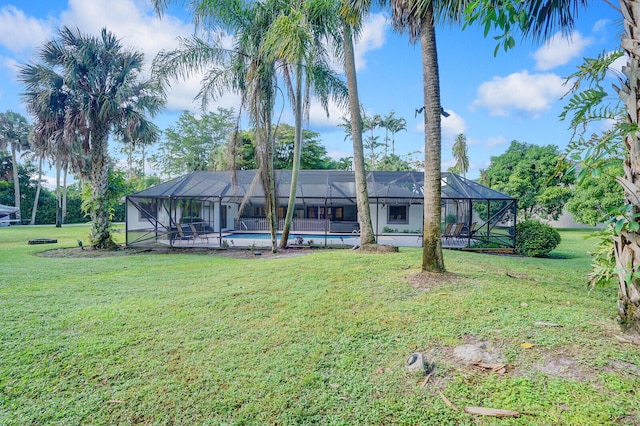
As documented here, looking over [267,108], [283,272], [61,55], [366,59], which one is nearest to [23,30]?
[61,55]

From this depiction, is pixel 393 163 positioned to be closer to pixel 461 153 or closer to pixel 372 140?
pixel 372 140

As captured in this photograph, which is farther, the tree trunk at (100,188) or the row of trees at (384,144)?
the row of trees at (384,144)

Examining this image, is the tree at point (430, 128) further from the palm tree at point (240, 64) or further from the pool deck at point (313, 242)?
the pool deck at point (313, 242)

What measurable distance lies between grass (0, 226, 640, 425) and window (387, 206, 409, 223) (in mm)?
14433

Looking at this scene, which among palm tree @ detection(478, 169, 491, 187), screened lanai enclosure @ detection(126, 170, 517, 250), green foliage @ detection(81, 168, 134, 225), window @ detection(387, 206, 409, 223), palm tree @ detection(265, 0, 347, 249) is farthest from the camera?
palm tree @ detection(478, 169, 491, 187)

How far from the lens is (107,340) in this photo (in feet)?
11.6

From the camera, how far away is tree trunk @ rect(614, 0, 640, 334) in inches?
103

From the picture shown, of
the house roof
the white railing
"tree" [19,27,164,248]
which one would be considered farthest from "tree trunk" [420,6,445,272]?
the white railing

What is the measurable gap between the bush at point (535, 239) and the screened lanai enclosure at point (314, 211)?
41cm

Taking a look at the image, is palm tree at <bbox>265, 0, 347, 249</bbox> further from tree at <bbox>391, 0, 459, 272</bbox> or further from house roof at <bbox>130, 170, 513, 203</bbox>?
house roof at <bbox>130, 170, 513, 203</bbox>

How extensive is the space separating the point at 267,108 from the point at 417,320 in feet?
26.3

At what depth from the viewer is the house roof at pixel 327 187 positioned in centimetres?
1333

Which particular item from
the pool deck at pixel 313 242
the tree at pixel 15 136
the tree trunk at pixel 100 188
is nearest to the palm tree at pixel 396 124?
the pool deck at pixel 313 242

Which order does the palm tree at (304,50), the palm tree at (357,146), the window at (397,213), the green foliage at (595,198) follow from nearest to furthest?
Answer: 1. the palm tree at (304,50)
2. the palm tree at (357,146)
3. the green foliage at (595,198)
4. the window at (397,213)
